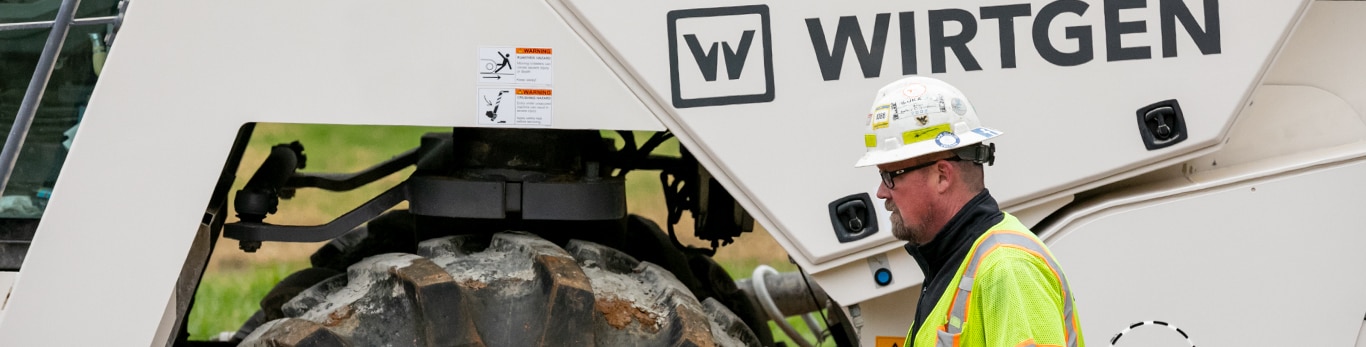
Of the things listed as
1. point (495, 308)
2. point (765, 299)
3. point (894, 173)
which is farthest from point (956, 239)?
point (765, 299)

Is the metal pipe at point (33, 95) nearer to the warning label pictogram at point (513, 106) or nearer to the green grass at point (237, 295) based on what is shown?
the warning label pictogram at point (513, 106)

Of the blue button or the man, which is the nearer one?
the man

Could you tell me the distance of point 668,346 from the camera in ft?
9.55

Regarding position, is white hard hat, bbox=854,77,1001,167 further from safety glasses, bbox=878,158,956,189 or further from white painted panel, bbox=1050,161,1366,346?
white painted panel, bbox=1050,161,1366,346

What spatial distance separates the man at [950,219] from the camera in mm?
2064

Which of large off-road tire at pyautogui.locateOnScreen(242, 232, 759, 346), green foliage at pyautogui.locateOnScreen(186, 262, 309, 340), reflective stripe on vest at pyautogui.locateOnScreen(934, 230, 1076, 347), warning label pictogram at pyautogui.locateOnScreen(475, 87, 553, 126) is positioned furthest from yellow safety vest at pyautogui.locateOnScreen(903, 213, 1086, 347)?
green foliage at pyautogui.locateOnScreen(186, 262, 309, 340)

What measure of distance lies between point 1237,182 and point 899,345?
2.56 ft

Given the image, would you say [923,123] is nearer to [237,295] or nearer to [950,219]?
[950,219]

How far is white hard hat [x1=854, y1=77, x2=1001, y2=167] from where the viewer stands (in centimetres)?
224

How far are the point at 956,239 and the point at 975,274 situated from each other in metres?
0.16

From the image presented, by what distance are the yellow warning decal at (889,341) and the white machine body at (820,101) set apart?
0.92ft

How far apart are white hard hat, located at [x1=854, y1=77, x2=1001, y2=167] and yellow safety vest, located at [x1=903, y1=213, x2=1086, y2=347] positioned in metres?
0.17

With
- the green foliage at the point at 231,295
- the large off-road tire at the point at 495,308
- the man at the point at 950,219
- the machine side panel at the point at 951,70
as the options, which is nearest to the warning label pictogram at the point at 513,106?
the machine side panel at the point at 951,70

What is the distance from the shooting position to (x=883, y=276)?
111 inches
